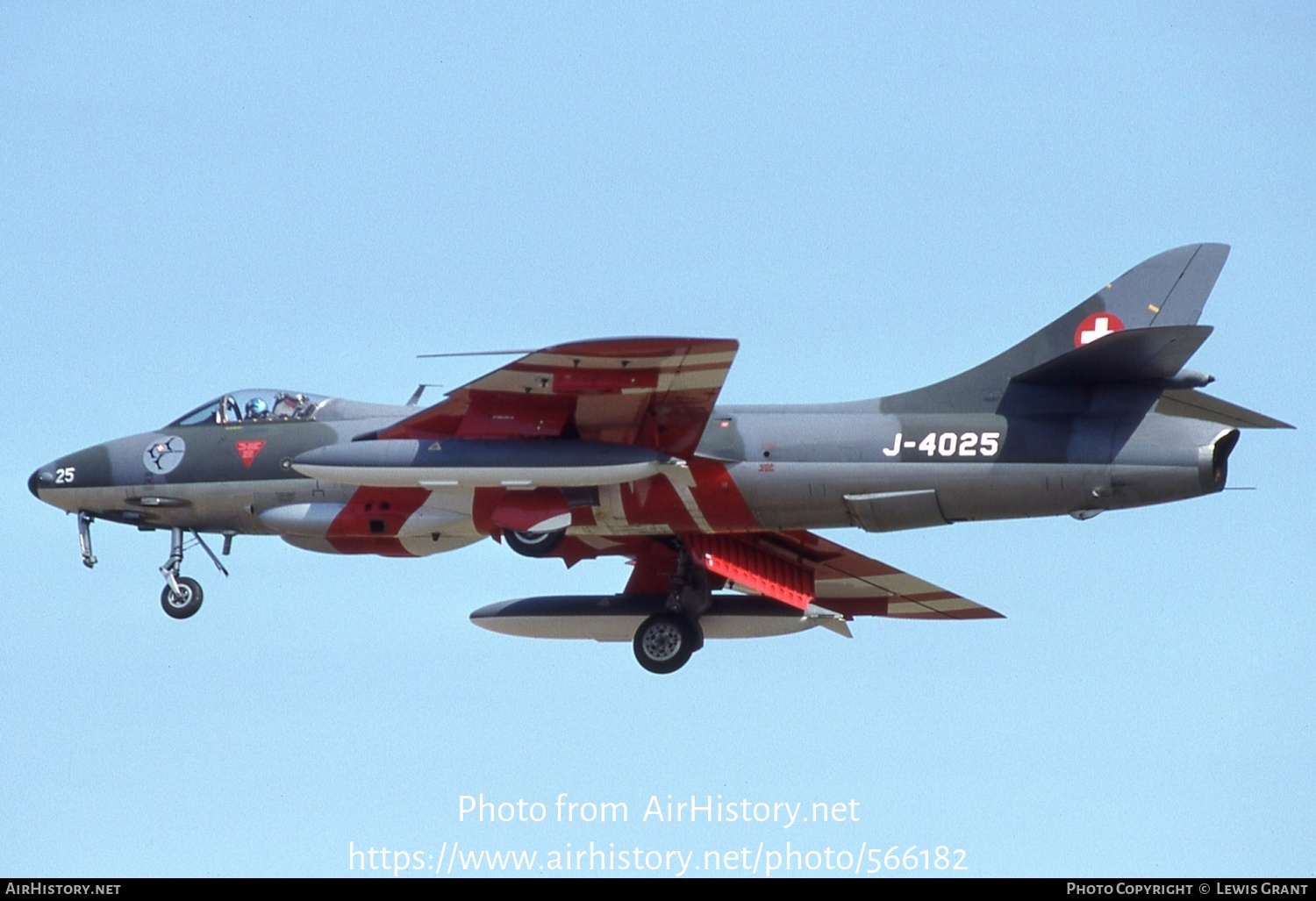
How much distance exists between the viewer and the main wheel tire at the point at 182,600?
23.2 m

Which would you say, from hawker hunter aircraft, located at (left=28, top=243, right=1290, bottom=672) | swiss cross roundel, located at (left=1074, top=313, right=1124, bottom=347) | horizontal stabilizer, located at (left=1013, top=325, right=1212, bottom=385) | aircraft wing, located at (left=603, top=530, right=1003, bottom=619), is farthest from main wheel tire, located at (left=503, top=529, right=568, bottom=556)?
swiss cross roundel, located at (left=1074, top=313, right=1124, bottom=347)

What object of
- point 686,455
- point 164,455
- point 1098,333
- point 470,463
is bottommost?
point 470,463

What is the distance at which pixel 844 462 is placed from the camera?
65.7 feet

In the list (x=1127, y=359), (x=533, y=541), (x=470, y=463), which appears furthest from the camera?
(x=533, y=541)

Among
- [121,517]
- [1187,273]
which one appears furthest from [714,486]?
[121,517]

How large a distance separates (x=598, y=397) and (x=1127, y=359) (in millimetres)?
5067

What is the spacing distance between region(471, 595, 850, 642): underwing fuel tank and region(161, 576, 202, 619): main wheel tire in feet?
10.6

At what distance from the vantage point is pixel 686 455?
20391mm

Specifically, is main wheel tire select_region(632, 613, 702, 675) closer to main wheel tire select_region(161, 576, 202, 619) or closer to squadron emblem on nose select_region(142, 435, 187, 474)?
main wheel tire select_region(161, 576, 202, 619)

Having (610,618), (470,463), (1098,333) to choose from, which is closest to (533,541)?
(470,463)

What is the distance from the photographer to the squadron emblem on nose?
22672 millimetres

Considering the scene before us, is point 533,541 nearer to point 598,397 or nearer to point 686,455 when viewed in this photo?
point 686,455

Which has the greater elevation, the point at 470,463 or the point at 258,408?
the point at 258,408

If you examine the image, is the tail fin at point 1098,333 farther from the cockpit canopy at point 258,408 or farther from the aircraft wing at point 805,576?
the cockpit canopy at point 258,408
